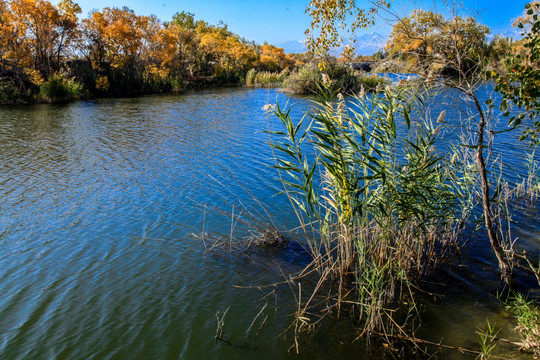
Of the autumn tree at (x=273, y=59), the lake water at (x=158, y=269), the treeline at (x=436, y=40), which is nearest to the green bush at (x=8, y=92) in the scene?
the lake water at (x=158, y=269)

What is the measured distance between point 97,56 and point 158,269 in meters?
39.8

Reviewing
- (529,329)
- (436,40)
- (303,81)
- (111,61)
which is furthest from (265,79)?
(529,329)

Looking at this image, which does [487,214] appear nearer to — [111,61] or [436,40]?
[436,40]

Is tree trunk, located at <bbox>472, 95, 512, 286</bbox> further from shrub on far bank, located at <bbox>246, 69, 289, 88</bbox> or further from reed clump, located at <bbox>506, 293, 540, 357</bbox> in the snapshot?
shrub on far bank, located at <bbox>246, 69, 289, 88</bbox>

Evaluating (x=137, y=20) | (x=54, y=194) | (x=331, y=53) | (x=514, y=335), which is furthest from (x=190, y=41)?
(x=514, y=335)

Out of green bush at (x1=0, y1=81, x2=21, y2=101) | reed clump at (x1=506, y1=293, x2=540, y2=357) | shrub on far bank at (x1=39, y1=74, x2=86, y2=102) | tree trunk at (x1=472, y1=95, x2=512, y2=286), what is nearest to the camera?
reed clump at (x1=506, y1=293, x2=540, y2=357)

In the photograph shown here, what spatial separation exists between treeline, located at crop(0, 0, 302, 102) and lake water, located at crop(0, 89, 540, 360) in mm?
22698

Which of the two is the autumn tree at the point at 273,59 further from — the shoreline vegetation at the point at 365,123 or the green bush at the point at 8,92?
the green bush at the point at 8,92

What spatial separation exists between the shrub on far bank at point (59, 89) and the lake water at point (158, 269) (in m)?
20.4

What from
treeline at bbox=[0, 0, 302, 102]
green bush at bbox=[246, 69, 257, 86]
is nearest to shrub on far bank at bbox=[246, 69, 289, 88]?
green bush at bbox=[246, 69, 257, 86]

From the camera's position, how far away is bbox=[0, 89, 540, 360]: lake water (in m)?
4.32

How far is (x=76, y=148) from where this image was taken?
14.4 m

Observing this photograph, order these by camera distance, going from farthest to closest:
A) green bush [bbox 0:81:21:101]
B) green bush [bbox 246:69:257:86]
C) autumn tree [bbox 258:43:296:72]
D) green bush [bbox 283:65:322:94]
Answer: autumn tree [bbox 258:43:296:72] < green bush [bbox 246:69:257:86] < green bush [bbox 283:65:322:94] < green bush [bbox 0:81:21:101]

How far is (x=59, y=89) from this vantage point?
99.3ft
